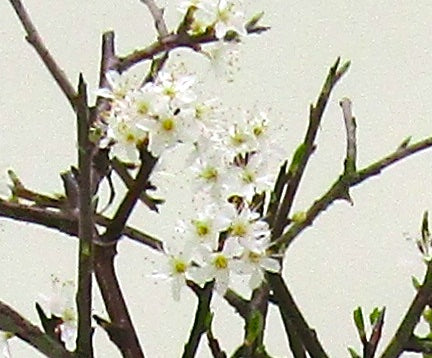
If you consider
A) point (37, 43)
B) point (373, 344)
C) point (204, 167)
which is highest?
point (37, 43)

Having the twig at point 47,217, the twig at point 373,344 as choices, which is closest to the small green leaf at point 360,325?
the twig at point 373,344

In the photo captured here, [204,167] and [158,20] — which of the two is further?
[158,20]

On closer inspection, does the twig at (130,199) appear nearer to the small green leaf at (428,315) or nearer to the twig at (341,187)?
the twig at (341,187)

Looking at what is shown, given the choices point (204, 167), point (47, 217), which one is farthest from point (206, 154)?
point (47, 217)

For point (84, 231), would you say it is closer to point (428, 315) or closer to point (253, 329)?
point (253, 329)

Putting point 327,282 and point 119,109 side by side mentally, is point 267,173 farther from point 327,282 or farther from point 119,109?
point 327,282

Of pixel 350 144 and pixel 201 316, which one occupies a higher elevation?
pixel 350 144

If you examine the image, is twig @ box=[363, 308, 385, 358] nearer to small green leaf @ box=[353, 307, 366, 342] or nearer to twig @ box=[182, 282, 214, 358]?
small green leaf @ box=[353, 307, 366, 342]
